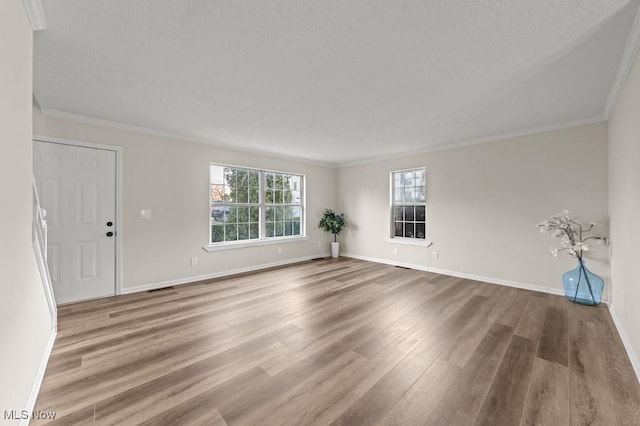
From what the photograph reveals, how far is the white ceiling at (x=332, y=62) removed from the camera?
158cm

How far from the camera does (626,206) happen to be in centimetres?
235

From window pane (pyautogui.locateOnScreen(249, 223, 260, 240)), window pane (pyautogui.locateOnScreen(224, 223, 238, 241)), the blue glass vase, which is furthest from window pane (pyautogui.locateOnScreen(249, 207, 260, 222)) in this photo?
the blue glass vase

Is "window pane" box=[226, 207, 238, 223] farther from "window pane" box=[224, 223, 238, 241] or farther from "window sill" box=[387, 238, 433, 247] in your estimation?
"window sill" box=[387, 238, 433, 247]

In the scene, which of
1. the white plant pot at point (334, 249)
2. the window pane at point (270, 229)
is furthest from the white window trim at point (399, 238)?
the window pane at point (270, 229)

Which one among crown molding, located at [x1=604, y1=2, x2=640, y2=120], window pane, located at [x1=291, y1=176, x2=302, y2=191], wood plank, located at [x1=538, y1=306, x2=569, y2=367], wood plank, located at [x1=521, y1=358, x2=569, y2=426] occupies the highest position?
crown molding, located at [x1=604, y1=2, x2=640, y2=120]

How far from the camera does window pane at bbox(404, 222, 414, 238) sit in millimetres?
5333

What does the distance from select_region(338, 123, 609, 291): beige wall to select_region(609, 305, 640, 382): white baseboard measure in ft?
2.40

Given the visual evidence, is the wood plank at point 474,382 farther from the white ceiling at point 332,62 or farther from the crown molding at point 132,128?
the crown molding at point 132,128

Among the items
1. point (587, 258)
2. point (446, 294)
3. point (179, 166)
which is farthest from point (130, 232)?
point (587, 258)

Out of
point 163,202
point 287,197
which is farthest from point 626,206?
point 163,202

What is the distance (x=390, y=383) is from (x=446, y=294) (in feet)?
7.35

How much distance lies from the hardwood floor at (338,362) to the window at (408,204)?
201 cm

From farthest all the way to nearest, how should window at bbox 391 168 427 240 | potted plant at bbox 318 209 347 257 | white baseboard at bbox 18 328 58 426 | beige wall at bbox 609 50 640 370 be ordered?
potted plant at bbox 318 209 347 257 → window at bbox 391 168 427 240 → beige wall at bbox 609 50 640 370 → white baseboard at bbox 18 328 58 426

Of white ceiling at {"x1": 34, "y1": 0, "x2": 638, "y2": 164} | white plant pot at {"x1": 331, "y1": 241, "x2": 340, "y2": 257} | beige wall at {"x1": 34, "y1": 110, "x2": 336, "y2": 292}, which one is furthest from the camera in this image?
white plant pot at {"x1": 331, "y1": 241, "x2": 340, "y2": 257}
